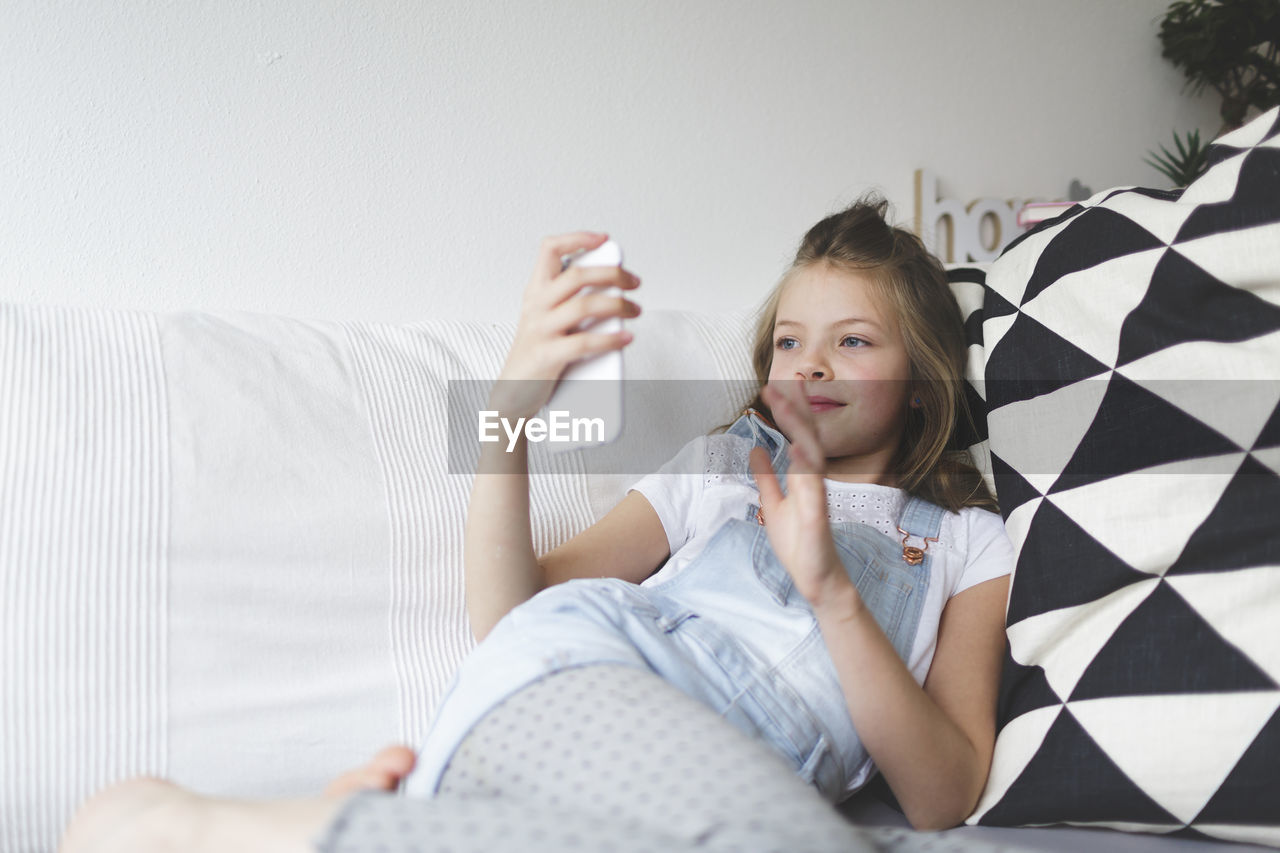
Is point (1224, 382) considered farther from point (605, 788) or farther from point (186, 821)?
point (186, 821)

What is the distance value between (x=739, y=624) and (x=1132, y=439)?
379 millimetres

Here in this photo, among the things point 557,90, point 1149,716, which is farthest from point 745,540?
point 557,90

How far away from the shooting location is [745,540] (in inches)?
35.6

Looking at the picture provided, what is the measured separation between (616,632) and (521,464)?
0.19 meters

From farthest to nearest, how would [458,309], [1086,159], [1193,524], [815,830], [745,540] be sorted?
[1086,159] < [458,309] < [745,540] < [1193,524] < [815,830]

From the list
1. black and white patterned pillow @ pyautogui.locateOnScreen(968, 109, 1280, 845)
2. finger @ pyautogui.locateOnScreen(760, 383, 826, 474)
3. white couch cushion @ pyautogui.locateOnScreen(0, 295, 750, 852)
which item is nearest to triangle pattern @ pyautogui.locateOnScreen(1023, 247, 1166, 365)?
black and white patterned pillow @ pyautogui.locateOnScreen(968, 109, 1280, 845)

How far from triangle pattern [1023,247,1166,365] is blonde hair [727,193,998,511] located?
5.6 inches

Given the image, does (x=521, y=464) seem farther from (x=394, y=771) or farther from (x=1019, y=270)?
(x=1019, y=270)

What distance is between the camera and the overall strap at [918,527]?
91 centimetres

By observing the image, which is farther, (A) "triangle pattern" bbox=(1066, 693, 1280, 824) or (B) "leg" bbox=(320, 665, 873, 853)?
(A) "triangle pattern" bbox=(1066, 693, 1280, 824)

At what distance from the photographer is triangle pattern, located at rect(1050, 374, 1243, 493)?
2.48 feet

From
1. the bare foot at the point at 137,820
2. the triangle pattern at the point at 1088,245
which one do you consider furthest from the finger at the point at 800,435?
the bare foot at the point at 137,820

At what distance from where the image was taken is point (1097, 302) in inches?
33.6

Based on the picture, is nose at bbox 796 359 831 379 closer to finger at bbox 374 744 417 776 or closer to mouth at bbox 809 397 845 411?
mouth at bbox 809 397 845 411
